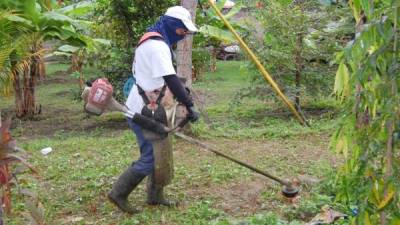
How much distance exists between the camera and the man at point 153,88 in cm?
483

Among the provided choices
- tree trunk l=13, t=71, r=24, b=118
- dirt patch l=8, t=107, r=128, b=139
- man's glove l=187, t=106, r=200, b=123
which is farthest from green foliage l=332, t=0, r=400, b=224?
tree trunk l=13, t=71, r=24, b=118

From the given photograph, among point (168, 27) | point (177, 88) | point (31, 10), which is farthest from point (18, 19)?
point (177, 88)

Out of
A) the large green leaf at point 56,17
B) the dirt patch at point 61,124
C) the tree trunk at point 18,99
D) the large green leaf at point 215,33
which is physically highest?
the large green leaf at point 56,17

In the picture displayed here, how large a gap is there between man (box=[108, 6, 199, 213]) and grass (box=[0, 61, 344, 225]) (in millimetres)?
283

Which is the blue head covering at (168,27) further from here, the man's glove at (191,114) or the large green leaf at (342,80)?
the large green leaf at (342,80)

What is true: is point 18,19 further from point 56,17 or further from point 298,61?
point 298,61

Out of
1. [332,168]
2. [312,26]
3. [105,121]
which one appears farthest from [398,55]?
[105,121]

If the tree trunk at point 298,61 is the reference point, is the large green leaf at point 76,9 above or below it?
above

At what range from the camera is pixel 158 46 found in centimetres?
482

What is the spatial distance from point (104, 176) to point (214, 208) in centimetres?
150

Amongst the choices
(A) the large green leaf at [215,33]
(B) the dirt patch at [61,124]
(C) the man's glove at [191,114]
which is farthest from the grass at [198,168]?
(A) the large green leaf at [215,33]

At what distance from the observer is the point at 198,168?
6484mm

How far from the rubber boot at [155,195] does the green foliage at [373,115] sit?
9.25 feet

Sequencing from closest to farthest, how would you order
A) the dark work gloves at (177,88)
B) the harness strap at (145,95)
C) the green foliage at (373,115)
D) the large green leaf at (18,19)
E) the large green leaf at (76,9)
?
the green foliage at (373,115), the dark work gloves at (177,88), the harness strap at (145,95), the large green leaf at (18,19), the large green leaf at (76,9)
